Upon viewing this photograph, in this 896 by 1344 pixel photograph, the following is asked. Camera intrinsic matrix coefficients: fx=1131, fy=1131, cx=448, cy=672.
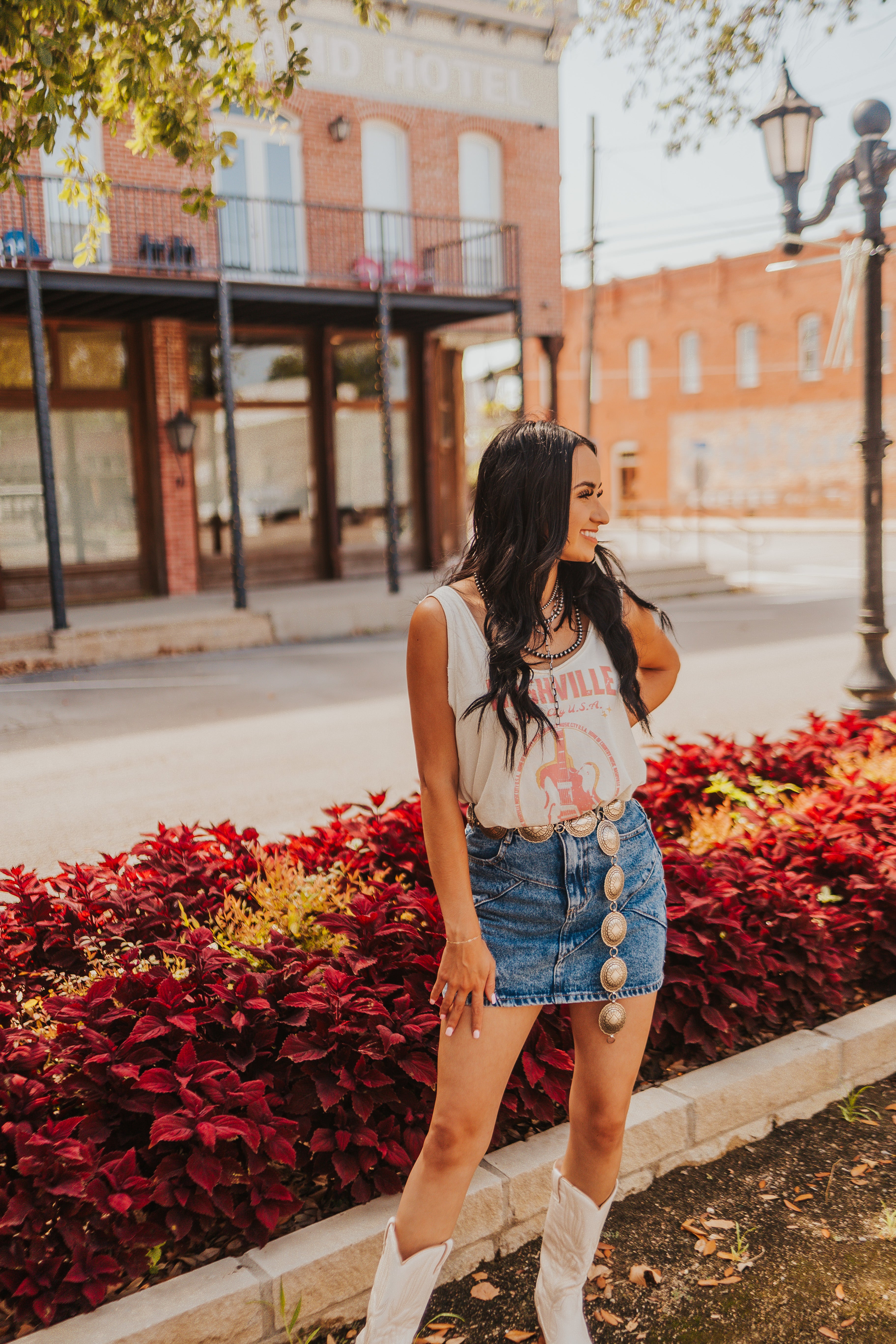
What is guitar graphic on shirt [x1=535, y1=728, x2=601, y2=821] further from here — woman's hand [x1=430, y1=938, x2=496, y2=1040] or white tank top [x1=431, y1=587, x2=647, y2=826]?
woman's hand [x1=430, y1=938, x2=496, y2=1040]

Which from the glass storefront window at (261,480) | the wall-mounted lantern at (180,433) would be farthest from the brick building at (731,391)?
the wall-mounted lantern at (180,433)

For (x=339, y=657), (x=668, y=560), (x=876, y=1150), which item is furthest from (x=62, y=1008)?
(x=668, y=560)

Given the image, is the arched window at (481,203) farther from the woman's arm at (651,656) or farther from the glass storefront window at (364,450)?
the woman's arm at (651,656)

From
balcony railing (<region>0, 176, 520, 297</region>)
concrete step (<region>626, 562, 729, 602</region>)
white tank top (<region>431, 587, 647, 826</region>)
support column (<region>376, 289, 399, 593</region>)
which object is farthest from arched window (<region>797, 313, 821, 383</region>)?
white tank top (<region>431, 587, 647, 826</region>)

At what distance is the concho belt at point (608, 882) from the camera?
6.77ft

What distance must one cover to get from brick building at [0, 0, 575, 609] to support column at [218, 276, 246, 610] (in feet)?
1.21

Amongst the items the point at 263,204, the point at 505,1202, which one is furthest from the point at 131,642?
the point at 505,1202

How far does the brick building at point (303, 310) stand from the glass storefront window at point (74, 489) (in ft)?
0.09

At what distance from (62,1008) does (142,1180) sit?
22.4 inches

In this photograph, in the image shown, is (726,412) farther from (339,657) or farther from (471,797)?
(471,797)

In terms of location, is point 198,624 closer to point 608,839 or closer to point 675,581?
point 675,581

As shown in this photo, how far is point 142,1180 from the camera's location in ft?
7.22

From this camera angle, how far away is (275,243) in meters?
16.3

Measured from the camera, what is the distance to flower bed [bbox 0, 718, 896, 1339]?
7.30ft
